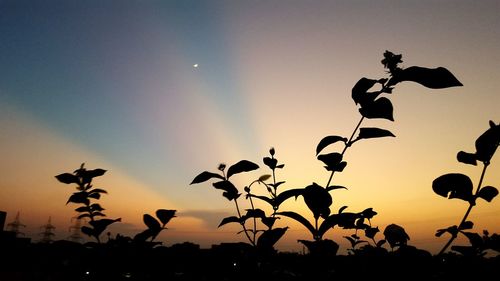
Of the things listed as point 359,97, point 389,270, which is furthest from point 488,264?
point 359,97

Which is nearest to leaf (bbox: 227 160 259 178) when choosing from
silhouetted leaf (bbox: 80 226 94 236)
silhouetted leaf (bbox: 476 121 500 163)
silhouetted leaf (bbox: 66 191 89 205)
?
silhouetted leaf (bbox: 476 121 500 163)

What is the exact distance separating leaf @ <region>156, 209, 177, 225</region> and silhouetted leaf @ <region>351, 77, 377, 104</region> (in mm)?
1989

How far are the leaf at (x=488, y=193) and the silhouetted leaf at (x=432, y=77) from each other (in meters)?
1.03

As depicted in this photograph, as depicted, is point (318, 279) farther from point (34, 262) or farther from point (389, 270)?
point (34, 262)

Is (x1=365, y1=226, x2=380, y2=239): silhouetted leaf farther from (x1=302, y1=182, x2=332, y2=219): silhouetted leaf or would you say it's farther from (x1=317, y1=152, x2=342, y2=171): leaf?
(x1=302, y1=182, x2=332, y2=219): silhouetted leaf

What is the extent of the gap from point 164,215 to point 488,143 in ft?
8.92

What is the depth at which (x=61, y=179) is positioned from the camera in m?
3.45

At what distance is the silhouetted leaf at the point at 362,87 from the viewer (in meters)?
1.96

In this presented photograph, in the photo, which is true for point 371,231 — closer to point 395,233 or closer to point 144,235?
point 395,233

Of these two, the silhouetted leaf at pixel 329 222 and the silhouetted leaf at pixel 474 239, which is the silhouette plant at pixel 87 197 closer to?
the silhouetted leaf at pixel 329 222

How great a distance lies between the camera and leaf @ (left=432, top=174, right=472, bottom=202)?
2.01 m

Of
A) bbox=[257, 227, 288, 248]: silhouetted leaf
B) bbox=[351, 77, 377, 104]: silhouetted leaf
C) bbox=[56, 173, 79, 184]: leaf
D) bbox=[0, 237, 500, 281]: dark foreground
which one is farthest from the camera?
bbox=[56, 173, 79, 184]: leaf

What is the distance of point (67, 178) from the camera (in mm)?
3514

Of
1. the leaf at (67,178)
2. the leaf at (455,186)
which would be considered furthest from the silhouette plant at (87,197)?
the leaf at (455,186)
